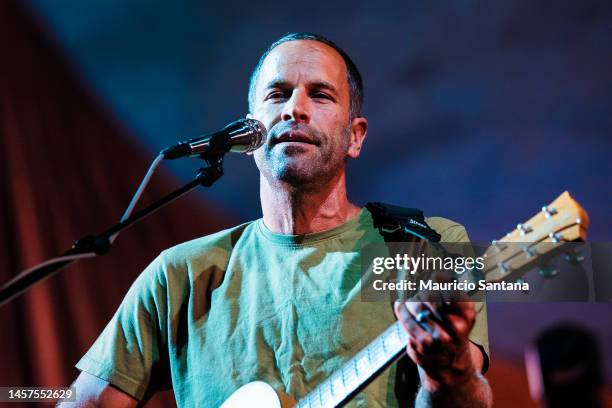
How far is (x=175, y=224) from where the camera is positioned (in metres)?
3.26

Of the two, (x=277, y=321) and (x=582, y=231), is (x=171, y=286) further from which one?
(x=582, y=231)

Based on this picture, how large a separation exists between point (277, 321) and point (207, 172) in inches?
22.4

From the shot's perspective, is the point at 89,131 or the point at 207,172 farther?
the point at 89,131

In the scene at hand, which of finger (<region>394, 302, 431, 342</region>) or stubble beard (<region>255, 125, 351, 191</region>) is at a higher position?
stubble beard (<region>255, 125, 351, 191</region>)

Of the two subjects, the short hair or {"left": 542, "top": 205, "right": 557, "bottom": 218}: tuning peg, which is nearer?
{"left": 542, "top": 205, "right": 557, "bottom": 218}: tuning peg

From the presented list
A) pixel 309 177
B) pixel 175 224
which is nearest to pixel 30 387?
pixel 175 224

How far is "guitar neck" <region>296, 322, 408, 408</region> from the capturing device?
1.60 m

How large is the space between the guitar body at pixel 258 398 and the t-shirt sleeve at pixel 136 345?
346 millimetres

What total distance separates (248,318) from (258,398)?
28cm

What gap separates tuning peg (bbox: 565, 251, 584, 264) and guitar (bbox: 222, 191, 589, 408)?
0.02m

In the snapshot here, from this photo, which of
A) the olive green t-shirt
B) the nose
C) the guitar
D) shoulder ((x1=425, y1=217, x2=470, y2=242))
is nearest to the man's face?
the nose

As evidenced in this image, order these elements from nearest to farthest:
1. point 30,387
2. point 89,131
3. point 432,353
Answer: point 432,353, point 30,387, point 89,131

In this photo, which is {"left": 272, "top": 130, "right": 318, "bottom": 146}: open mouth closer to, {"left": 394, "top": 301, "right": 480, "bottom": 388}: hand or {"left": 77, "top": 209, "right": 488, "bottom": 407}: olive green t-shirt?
{"left": 77, "top": 209, "right": 488, "bottom": 407}: olive green t-shirt

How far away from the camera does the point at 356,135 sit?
7.75 feet
